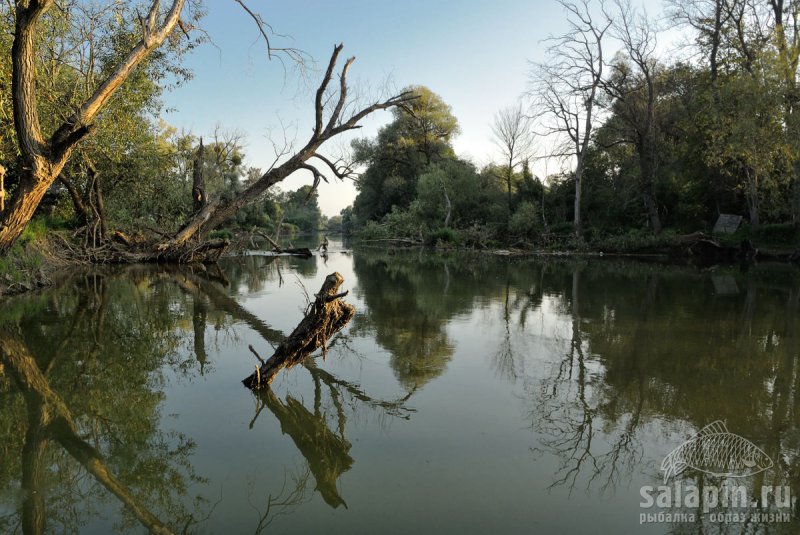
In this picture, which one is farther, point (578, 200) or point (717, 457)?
point (578, 200)

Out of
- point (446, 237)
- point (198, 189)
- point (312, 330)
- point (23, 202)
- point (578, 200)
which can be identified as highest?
point (578, 200)

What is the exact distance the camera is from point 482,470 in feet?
11.9

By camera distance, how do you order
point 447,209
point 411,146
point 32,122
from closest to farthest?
point 32,122
point 447,209
point 411,146

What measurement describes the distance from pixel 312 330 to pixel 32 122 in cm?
594

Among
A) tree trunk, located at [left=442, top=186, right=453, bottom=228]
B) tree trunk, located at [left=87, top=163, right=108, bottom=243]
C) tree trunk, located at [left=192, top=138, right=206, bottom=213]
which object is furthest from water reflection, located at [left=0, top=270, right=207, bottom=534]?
tree trunk, located at [left=442, top=186, right=453, bottom=228]

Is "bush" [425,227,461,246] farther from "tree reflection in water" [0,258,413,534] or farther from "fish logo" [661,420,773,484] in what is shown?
"fish logo" [661,420,773,484]

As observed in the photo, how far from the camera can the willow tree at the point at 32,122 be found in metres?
7.36

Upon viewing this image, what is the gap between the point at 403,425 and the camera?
173 inches

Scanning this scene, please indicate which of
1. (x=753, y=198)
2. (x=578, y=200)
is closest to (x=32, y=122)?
(x=753, y=198)

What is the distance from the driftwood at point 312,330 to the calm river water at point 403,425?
21 cm

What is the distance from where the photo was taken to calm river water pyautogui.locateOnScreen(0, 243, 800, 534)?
123 inches

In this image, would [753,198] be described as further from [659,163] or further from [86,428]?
[86,428]

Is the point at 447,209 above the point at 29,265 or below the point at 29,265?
above

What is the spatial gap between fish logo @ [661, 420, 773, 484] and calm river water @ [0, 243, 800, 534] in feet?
0.06
